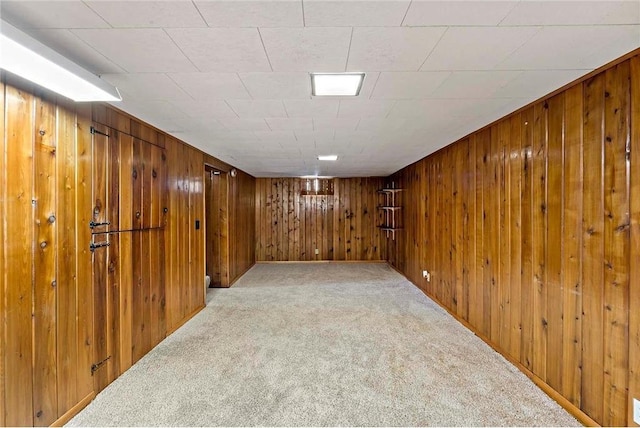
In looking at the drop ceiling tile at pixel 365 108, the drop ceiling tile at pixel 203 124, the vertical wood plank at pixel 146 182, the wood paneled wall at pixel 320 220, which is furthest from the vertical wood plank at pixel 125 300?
the wood paneled wall at pixel 320 220

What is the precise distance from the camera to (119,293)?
2.16 m

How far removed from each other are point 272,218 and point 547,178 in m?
5.74

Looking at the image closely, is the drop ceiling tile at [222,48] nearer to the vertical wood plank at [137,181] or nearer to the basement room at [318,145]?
the basement room at [318,145]

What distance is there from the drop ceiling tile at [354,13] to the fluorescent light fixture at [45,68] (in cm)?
112

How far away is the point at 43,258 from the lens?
5.08 ft

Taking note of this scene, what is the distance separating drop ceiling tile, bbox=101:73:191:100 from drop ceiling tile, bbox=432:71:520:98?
1.73 meters

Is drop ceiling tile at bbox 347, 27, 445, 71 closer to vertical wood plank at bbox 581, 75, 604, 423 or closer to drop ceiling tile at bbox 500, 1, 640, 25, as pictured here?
drop ceiling tile at bbox 500, 1, 640, 25

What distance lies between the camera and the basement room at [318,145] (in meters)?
1.20

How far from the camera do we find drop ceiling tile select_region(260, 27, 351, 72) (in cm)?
119

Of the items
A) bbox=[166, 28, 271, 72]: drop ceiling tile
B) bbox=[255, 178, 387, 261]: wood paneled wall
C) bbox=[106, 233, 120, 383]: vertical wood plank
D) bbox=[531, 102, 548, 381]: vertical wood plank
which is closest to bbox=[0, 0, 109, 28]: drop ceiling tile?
bbox=[166, 28, 271, 72]: drop ceiling tile

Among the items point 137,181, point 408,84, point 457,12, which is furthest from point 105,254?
point 457,12

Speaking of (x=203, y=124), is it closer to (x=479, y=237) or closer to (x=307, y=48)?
(x=307, y=48)

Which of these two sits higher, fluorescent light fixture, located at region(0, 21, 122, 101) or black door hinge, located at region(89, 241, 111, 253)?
fluorescent light fixture, located at region(0, 21, 122, 101)

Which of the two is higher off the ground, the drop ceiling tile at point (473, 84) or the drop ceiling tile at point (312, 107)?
the drop ceiling tile at point (312, 107)
